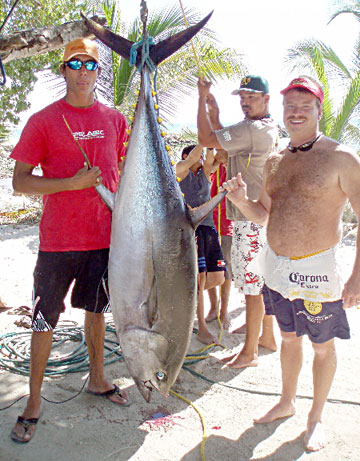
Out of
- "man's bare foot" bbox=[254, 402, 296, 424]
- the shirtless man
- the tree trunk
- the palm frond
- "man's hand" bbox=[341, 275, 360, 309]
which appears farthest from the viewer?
the palm frond

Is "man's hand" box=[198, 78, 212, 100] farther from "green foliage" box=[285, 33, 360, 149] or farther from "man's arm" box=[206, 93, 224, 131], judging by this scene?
"green foliage" box=[285, 33, 360, 149]

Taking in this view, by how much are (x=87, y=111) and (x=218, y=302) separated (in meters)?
2.41

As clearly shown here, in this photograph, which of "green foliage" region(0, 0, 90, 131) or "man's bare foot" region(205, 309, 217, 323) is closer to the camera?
"man's bare foot" region(205, 309, 217, 323)

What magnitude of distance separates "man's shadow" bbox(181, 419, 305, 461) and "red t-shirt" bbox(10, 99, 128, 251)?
1.21 meters

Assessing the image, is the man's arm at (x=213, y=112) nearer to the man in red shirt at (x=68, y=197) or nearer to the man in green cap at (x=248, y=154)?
the man in green cap at (x=248, y=154)

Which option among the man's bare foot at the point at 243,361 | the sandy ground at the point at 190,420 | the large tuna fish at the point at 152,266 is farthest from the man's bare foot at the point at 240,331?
the large tuna fish at the point at 152,266

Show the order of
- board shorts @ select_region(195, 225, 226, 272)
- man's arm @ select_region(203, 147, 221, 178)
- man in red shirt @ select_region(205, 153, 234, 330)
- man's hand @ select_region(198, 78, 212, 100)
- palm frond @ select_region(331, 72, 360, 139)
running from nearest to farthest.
Answer: man's hand @ select_region(198, 78, 212, 100) → board shorts @ select_region(195, 225, 226, 272) → man's arm @ select_region(203, 147, 221, 178) → man in red shirt @ select_region(205, 153, 234, 330) → palm frond @ select_region(331, 72, 360, 139)

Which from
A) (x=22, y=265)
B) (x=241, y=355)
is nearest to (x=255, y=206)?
(x=241, y=355)

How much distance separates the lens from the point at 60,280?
95.8 inches

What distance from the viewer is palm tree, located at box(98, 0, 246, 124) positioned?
663cm

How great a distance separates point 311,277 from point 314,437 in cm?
86

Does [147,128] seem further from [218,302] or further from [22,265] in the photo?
[22,265]

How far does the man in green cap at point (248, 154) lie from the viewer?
113 inches

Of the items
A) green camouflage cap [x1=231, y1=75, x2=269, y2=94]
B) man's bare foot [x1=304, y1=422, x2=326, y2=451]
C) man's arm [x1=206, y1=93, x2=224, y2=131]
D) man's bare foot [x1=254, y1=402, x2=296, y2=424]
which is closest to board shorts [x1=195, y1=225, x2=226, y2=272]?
man's arm [x1=206, y1=93, x2=224, y2=131]
